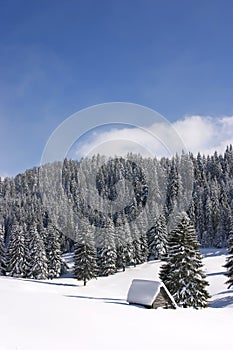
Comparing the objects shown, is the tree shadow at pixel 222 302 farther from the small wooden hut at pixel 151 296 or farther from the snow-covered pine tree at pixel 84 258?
the snow-covered pine tree at pixel 84 258

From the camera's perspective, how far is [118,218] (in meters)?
77.8

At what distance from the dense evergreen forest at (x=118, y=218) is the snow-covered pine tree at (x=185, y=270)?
1320cm

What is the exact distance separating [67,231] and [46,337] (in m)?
104

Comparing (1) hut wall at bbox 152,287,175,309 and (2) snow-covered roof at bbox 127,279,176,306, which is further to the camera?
(1) hut wall at bbox 152,287,175,309

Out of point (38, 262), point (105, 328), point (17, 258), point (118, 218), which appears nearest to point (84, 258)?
point (38, 262)

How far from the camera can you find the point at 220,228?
9262 centimetres

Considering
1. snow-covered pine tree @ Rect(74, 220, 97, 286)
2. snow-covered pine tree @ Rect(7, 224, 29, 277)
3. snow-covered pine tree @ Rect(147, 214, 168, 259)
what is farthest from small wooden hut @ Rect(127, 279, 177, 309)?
snow-covered pine tree @ Rect(147, 214, 168, 259)

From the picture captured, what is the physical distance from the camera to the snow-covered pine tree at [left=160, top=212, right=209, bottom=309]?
2906 cm

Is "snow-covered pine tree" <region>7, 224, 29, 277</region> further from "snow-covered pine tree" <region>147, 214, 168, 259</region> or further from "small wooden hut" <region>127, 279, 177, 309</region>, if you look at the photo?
"small wooden hut" <region>127, 279, 177, 309</region>

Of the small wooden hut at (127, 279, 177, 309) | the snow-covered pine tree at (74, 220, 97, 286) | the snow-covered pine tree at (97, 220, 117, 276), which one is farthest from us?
the snow-covered pine tree at (97, 220, 117, 276)

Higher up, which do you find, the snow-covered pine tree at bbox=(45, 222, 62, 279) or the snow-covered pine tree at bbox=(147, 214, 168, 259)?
the snow-covered pine tree at bbox=(147, 214, 168, 259)

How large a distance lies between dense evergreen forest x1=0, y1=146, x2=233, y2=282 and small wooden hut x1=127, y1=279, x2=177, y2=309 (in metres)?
21.0

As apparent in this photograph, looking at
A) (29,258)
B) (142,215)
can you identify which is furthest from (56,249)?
(142,215)

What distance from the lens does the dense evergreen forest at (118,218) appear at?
2467 inches
